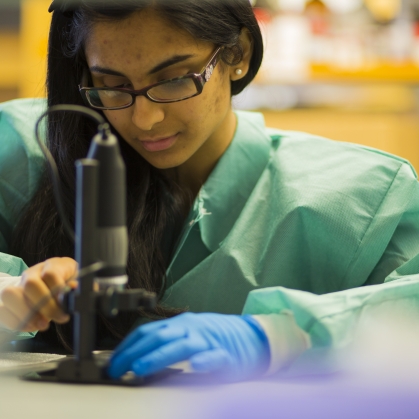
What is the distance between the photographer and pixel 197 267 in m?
1.19

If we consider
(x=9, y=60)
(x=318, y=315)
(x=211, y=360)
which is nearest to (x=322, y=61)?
(x=9, y=60)

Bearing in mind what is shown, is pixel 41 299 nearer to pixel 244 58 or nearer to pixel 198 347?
pixel 198 347

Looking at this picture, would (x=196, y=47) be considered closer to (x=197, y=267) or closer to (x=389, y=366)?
(x=197, y=267)

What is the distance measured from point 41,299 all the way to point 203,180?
23.4 inches

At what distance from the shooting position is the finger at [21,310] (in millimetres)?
833

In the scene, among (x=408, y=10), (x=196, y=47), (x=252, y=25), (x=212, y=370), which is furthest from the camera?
(x=408, y=10)

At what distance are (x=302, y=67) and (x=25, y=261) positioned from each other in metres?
2.01

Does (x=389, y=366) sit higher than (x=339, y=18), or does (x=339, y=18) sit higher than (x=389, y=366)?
(x=339, y=18)

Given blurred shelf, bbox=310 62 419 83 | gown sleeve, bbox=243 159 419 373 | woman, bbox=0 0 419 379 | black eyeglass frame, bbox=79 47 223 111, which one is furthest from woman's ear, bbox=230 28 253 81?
blurred shelf, bbox=310 62 419 83

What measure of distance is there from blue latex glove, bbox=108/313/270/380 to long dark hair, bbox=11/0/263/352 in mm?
327

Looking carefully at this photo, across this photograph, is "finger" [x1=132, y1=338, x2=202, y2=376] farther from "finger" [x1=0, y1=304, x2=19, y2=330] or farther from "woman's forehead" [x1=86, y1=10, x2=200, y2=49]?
"woman's forehead" [x1=86, y1=10, x2=200, y2=49]

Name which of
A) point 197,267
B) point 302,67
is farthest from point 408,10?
point 197,267

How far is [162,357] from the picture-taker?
729 millimetres

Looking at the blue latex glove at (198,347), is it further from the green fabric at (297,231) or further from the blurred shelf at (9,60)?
the blurred shelf at (9,60)
